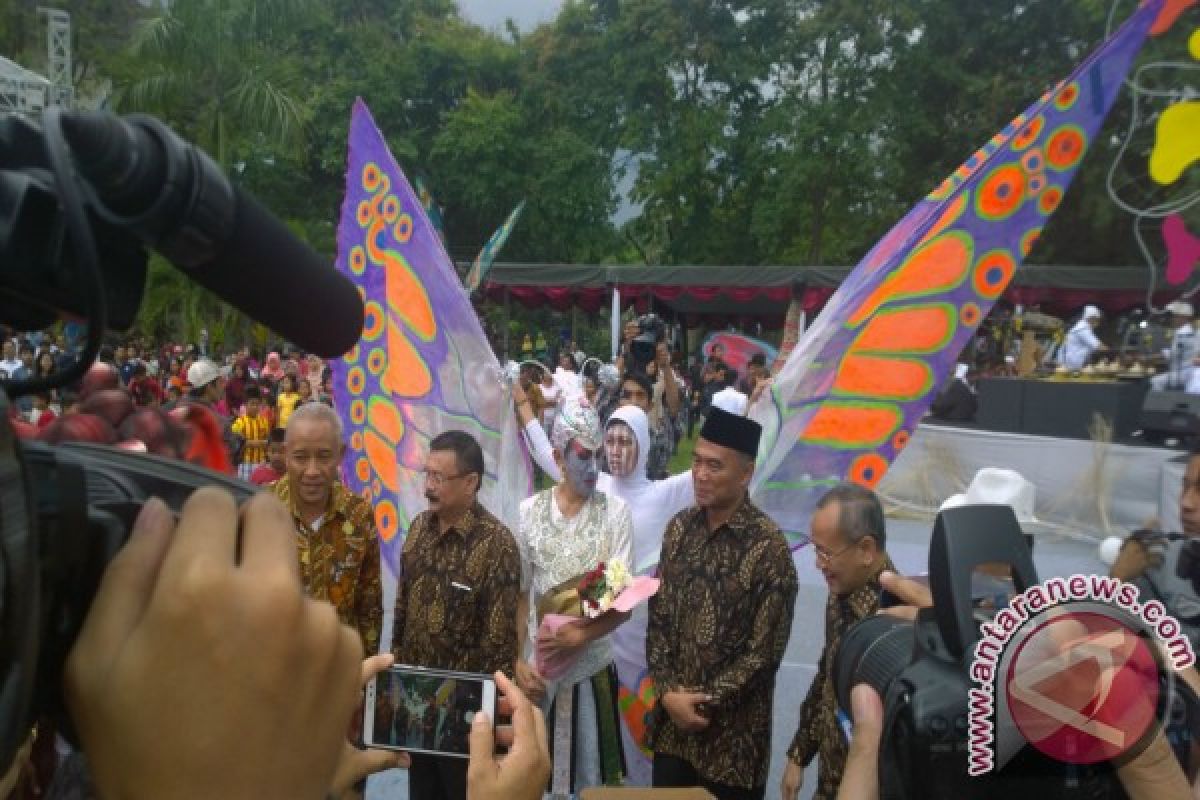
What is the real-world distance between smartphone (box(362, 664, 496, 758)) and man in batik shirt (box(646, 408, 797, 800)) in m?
1.34

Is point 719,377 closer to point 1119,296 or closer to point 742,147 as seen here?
point 1119,296

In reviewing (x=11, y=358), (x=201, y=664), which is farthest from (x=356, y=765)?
(x=11, y=358)

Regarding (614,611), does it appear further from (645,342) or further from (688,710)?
(645,342)

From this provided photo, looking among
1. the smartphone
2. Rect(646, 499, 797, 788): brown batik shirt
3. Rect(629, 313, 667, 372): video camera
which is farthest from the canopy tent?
the smartphone

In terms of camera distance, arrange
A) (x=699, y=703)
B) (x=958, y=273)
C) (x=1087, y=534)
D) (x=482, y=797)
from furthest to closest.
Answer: (x=1087, y=534) → (x=958, y=273) → (x=699, y=703) → (x=482, y=797)

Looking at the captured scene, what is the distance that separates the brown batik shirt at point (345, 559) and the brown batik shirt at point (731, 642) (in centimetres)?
105

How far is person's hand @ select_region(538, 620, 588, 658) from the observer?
351cm

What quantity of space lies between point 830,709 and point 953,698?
168 cm

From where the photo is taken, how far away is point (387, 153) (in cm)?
455

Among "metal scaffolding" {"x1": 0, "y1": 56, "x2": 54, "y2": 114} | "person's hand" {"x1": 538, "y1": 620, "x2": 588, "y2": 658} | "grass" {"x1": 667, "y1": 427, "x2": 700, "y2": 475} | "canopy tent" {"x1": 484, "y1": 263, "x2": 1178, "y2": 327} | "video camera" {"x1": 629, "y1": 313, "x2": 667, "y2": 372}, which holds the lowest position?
"grass" {"x1": 667, "y1": 427, "x2": 700, "y2": 475}

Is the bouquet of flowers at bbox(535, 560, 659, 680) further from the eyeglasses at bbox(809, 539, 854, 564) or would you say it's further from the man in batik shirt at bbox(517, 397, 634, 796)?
the eyeglasses at bbox(809, 539, 854, 564)

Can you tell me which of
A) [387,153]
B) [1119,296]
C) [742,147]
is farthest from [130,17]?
[387,153]

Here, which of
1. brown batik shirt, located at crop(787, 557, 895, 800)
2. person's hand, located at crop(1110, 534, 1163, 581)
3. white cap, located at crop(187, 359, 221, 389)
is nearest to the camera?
person's hand, located at crop(1110, 534, 1163, 581)

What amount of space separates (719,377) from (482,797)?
43.3 ft
